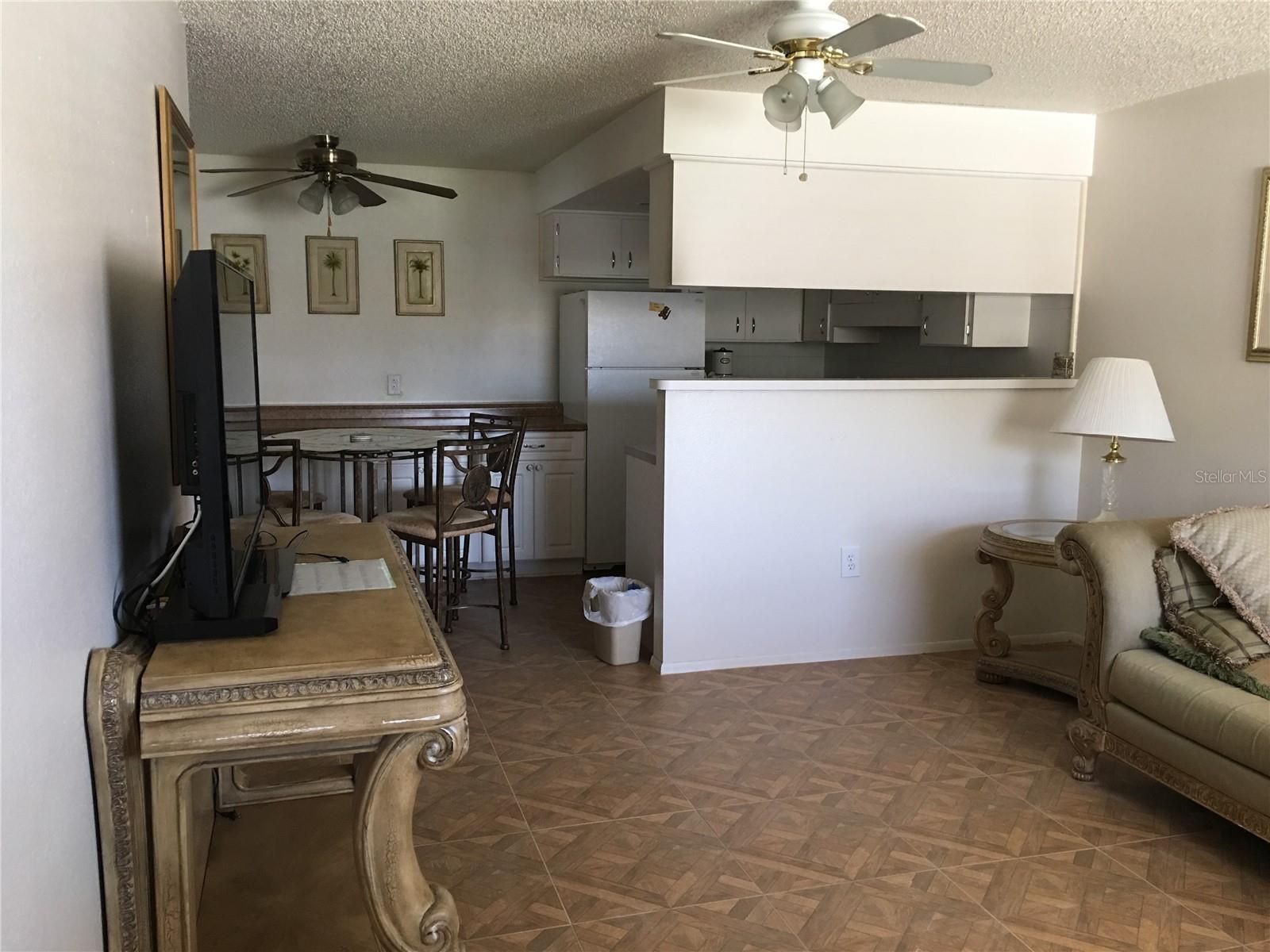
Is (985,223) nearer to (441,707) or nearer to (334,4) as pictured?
(334,4)

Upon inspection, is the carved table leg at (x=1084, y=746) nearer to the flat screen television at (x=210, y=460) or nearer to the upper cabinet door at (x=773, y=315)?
the flat screen television at (x=210, y=460)

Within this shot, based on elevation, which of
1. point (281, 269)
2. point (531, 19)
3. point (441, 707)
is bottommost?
point (441, 707)

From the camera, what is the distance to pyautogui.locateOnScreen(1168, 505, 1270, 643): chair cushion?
2.90 metres

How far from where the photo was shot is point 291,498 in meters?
4.83

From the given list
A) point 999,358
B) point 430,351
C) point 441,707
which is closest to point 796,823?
point 441,707

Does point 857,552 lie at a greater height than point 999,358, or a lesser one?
lesser

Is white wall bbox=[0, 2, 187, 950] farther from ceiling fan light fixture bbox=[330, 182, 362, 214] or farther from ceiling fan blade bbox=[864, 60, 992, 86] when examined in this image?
ceiling fan light fixture bbox=[330, 182, 362, 214]

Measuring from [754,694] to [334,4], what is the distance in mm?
2663

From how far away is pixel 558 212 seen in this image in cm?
582

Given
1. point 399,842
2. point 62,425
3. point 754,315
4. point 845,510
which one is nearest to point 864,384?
point 845,510

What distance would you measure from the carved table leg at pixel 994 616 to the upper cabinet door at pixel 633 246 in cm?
276

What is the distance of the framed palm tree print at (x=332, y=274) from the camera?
5.75 metres

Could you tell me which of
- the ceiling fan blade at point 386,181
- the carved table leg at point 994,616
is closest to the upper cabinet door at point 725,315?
the ceiling fan blade at point 386,181

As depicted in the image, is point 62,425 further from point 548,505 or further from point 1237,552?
point 548,505
